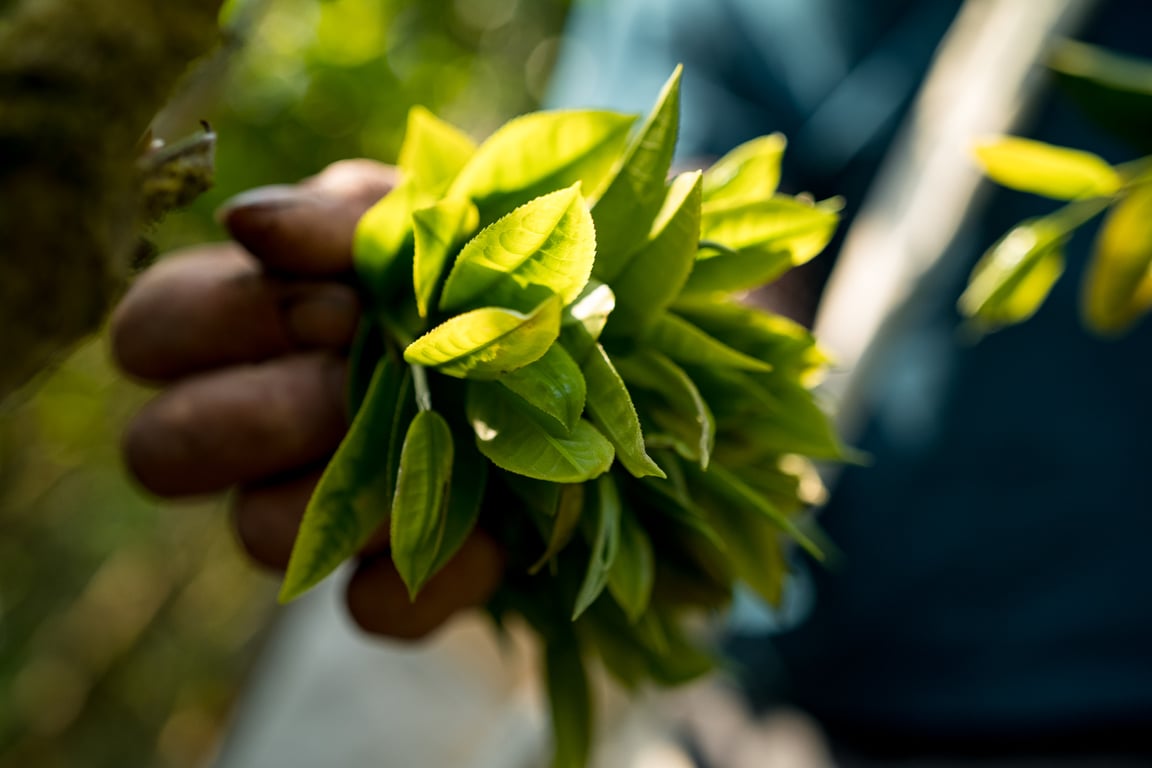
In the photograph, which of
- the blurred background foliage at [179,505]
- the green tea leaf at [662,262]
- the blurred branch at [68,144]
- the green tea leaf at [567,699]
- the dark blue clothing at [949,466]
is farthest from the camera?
the blurred background foliage at [179,505]

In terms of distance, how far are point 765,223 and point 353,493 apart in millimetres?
178

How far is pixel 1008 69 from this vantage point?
0.62 meters

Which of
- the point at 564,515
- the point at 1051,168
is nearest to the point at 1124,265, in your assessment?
the point at 1051,168

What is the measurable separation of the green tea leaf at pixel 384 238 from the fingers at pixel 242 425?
0.15ft

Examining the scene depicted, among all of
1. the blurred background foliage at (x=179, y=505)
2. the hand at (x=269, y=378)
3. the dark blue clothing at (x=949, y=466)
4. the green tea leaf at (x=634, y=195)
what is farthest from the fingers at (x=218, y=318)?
the blurred background foliage at (x=179, y=505)

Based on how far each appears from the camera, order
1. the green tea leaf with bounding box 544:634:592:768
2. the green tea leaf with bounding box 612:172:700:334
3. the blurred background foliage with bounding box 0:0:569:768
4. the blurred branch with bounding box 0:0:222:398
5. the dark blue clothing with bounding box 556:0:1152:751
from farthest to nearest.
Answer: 1. the blurred background foliage with bounding box 0:0:569:768
2. the dark blue clothing with bounding box 556:0:1152:751
3. the green tea leaf with bounding box 544:634:592:768
4. the green tea leaf with bounding box 612:172:700:334
5. the blurred branch with bounding box 0:0:222:398

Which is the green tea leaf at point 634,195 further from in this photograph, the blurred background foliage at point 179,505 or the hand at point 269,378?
the blurred background foliage at point 179,505

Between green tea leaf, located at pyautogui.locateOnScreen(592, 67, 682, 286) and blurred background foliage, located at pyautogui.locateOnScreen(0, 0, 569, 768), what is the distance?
51.2 inches

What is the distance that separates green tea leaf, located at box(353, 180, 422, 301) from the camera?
0.31 m

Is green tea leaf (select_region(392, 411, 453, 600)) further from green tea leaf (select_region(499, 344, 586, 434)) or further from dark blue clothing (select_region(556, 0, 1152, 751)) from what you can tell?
dark blue clothing (select_region(556, 0, 1152, 751))

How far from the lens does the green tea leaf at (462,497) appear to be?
30cm

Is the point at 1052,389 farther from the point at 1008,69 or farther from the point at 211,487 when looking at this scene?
the point at 211,487

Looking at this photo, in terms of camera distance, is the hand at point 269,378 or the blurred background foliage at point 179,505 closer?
the hand at point 269,378

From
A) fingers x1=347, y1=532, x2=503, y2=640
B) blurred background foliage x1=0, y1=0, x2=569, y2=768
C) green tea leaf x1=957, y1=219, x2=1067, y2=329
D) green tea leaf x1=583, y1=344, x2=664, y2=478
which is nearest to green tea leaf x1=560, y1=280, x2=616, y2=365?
green tea leaf x1=583, y1=344, x2=664, y2=478
